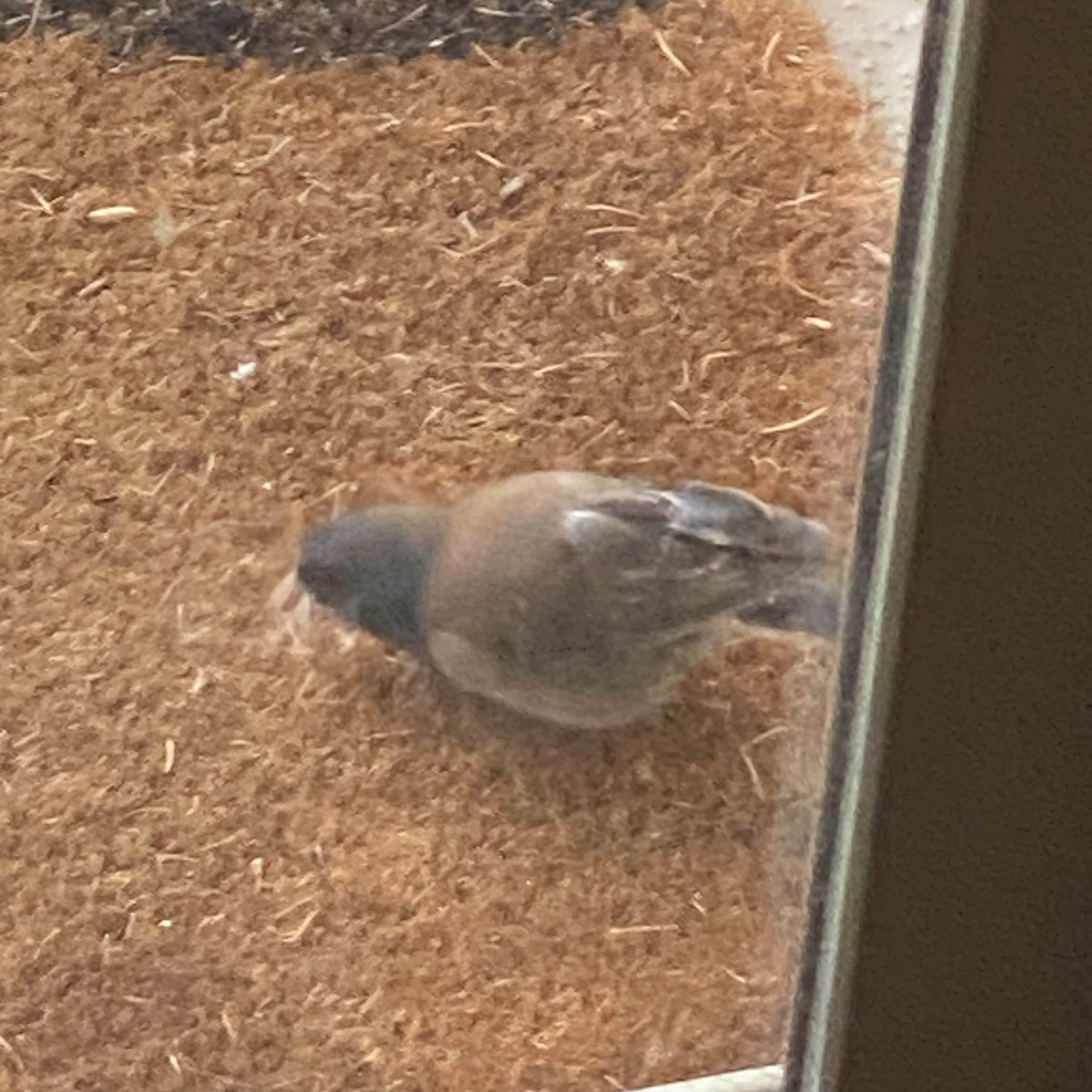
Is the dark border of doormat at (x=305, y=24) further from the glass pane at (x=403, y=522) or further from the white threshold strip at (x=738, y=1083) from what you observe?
the white threshold strip at (x=738, y=1083)

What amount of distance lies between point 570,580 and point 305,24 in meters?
0.33

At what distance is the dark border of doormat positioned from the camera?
792 mm

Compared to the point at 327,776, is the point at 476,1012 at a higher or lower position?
lower

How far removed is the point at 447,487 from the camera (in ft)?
2.75

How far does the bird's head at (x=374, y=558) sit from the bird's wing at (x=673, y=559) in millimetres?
84

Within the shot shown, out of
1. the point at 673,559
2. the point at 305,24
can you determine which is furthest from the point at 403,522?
the point at 305,24

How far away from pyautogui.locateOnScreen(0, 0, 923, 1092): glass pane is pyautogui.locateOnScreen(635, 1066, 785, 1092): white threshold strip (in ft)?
0.04

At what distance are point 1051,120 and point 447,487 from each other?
→ 38cm

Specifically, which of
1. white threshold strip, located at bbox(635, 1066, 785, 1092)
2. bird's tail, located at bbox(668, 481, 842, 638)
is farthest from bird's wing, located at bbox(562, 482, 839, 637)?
white threshold strip, located at bbox(635, 1066, 785, 1092)

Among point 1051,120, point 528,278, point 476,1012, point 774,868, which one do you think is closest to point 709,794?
point 774,868

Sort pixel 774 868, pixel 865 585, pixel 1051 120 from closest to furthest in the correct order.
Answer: pixel 1051 120 < pixel 865 585 < pixel 774 868

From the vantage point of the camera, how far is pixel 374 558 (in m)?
0.84

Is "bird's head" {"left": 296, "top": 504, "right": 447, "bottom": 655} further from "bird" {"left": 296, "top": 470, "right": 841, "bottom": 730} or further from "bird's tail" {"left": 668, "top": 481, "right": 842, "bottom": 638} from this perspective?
"bird's tail" {"left": 668, "top": 481, "right": 842, "bottom": 638}

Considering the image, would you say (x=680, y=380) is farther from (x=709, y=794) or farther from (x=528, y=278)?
(x=709, y=794)
